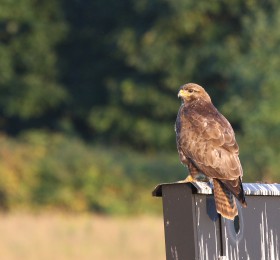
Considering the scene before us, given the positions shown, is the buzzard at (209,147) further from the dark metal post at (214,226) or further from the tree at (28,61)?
the tree at (28,61)

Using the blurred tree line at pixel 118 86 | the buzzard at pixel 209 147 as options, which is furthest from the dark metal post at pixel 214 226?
the blurred tree line at pixel 118 86

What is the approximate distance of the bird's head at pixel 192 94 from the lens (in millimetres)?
6636

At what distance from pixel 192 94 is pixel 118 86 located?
99.1 ft

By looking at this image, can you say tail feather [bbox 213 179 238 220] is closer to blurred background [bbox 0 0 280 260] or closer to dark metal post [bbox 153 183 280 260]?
dark metal post [bbox 153 183 280 260]

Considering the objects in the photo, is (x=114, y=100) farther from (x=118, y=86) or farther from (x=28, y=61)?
(x=28, y=61)

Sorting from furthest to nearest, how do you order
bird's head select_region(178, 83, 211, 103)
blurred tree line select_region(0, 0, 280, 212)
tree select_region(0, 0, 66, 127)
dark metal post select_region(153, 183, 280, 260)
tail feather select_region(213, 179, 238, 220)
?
tree select_region(0, 0, 66, 127)
blurred tree line select_region(0, 0, 280, 212)
bird's head select_region(178, 83, 211, 103)
tail feather select_region(213, 179, 238, 220)
dark metal post select_region(153, 183, 280, 260)

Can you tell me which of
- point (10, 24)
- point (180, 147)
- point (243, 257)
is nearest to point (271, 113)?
point (10, 24)

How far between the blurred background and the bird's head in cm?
973

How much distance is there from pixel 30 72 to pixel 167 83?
557cm

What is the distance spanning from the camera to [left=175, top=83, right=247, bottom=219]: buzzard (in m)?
4.91

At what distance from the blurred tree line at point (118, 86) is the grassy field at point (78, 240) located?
6.41 metres

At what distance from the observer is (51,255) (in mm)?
14719

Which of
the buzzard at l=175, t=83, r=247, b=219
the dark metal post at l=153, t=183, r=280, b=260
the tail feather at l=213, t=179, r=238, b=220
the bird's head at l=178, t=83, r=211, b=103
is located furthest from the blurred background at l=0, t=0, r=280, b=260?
the dark metal post at l=153, t=183, r=280, b=260

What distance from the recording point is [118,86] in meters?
36.9
